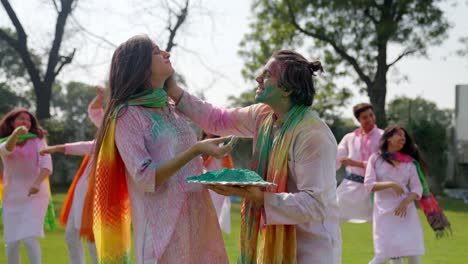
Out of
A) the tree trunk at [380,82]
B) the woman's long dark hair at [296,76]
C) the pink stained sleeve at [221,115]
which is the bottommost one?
the pink stained sleeve at [221,115]

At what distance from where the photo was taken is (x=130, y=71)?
11.4 ft

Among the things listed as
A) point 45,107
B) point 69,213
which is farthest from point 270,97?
point 45,107

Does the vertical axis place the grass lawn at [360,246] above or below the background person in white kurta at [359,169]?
below

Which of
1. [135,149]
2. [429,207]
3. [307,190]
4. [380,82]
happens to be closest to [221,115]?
[135,149]

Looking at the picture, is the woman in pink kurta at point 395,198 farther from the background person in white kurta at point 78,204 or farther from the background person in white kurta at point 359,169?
the background person in white kurta at point 78,204

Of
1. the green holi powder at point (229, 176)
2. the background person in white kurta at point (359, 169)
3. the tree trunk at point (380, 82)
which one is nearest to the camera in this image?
the green holi powder at point (229, 176)

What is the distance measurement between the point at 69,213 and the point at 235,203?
13.1m

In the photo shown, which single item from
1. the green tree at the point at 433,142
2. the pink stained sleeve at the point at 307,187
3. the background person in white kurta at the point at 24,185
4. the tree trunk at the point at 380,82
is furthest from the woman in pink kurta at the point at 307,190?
the tree trunk at the point at 380,82

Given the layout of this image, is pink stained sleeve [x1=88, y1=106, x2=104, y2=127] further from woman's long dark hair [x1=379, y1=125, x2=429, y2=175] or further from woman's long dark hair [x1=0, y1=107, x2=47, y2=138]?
woman's long dark hair [x1=379, y1=125, x2=429, y2=175]

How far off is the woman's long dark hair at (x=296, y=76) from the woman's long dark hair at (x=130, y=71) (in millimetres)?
634

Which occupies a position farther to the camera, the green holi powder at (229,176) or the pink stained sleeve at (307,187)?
the pink stained sleeve at (307,187)

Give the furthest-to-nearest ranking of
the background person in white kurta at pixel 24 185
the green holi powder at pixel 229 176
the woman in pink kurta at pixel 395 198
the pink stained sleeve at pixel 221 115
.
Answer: the background person in white kurta at pixel 24 185, the woman in pink kurta at pixel 395 198, the pink stained sleeve at pixel 221 115, the green holi powder at pixel 229 176

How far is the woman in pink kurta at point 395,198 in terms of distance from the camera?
7.20m

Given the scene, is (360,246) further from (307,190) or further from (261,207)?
(307,190)
